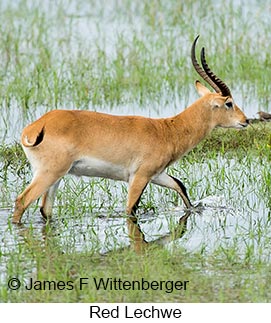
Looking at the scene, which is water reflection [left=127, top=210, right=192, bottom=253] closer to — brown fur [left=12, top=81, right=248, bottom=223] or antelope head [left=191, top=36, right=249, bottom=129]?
brown fur [left=12, top=81, right=248, bottom=223]

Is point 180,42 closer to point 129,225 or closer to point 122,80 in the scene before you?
point 122,80

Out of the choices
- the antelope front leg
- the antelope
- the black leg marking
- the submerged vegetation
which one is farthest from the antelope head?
the antelope front leg

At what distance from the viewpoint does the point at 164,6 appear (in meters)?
15.8

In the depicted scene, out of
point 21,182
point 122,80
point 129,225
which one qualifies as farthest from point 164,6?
point 129,225

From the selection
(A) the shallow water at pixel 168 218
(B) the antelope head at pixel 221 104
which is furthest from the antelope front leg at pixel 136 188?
(B) the antelope head at pixel 221 104

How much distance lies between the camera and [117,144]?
8469mm

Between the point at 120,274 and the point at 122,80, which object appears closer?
the point at 120,274

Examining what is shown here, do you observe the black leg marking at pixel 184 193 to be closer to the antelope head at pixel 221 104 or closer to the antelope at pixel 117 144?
the antelope at pixel 117 144

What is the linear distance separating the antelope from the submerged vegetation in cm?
26

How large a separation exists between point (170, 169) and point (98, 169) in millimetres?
1448

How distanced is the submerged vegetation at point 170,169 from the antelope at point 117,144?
26cm

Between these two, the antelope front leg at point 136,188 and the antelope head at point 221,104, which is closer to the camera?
the antelope front leg at point 136,188

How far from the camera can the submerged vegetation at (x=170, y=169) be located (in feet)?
22.8
